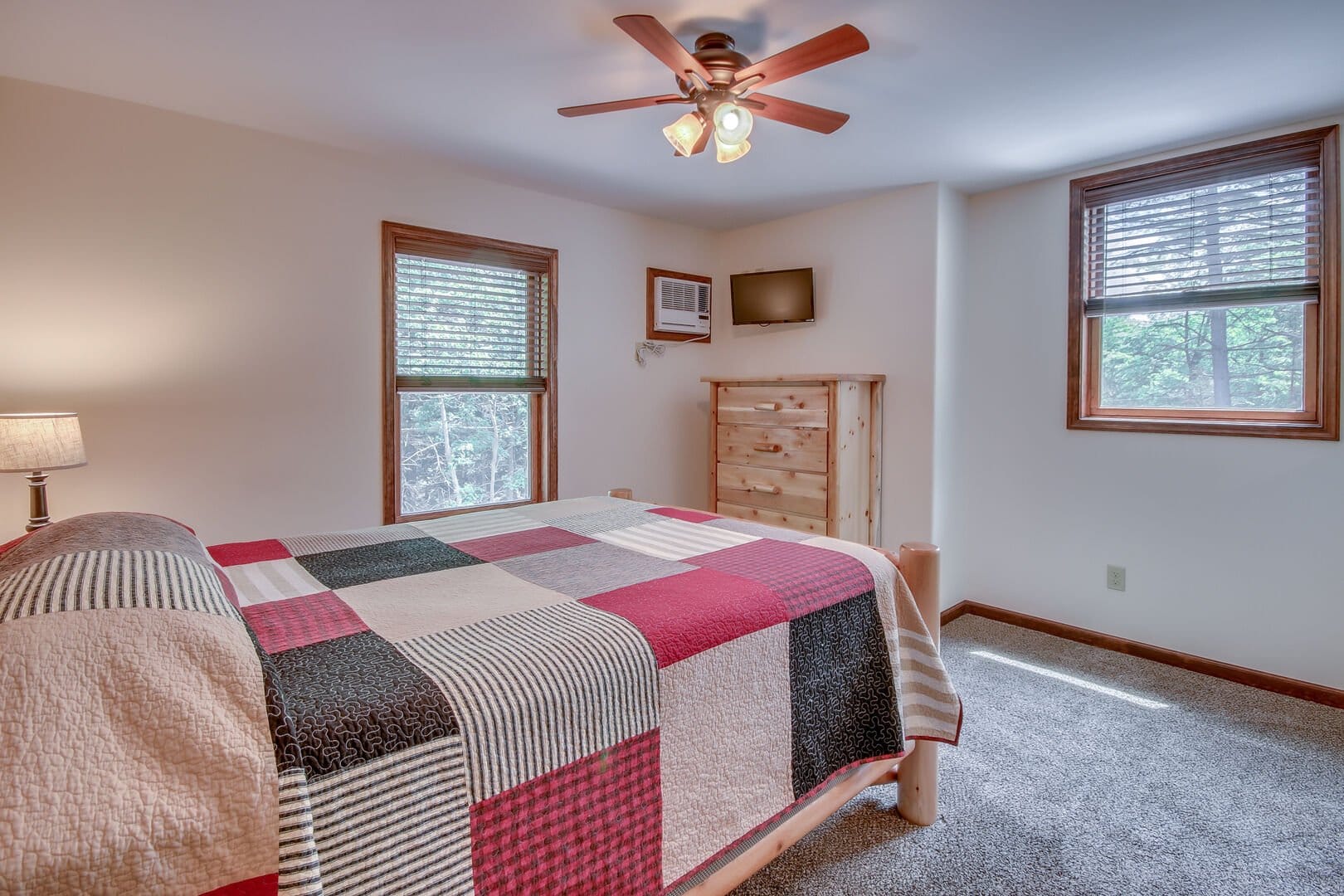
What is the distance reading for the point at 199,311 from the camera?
2.55 m

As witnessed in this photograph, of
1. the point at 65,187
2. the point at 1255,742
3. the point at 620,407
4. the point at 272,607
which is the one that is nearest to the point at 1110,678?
the point at 1255,742

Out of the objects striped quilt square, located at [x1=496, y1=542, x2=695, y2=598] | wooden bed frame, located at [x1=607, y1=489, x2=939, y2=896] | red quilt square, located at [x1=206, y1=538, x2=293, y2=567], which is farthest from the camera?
red quilt square, located at [x1=206, y1=538, x2=293, y2=567]

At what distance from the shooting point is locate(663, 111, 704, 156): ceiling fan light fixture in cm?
205

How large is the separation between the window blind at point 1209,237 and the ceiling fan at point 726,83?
1.80 metres

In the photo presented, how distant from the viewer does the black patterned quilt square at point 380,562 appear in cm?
148

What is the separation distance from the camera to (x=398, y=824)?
82 centimetres

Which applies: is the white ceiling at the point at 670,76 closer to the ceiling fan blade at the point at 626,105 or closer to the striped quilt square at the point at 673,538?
the ceiling fan blade at the point at 626,105

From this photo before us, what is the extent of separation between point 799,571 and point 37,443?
7.46 feet

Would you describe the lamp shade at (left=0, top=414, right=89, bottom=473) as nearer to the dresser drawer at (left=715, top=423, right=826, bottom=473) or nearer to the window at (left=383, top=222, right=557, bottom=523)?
the window at (left=383, top=222, right=557, bottom=523)

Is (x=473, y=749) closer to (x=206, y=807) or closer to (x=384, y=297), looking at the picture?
(x=206, y=807)

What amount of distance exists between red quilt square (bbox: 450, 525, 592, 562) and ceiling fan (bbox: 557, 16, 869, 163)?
130 cm

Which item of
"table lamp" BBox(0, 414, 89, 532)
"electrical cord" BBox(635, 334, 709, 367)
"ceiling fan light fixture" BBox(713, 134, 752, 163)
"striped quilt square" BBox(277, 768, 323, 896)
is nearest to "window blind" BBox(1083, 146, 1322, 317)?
"ceiling fan light fixture" BBox(713, 134, 752, 163)

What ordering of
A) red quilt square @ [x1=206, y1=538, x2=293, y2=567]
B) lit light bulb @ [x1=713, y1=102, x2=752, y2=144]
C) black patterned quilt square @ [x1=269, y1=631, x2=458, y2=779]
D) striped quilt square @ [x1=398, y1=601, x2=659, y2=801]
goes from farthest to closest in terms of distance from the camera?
lit light bulb @ [x1=713, y1=102, x2=752, y2=144]
red quilt square @ [x1=206, y1=538, x2=293, y2=567]
striped quilt square @ [x1=398, y1=601, x2=659, y2=801]
black patterned quilt square @ [x1=269, y1=631, x2=458, y2=779]

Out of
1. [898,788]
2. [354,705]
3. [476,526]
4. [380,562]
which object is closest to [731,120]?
[476,526]
